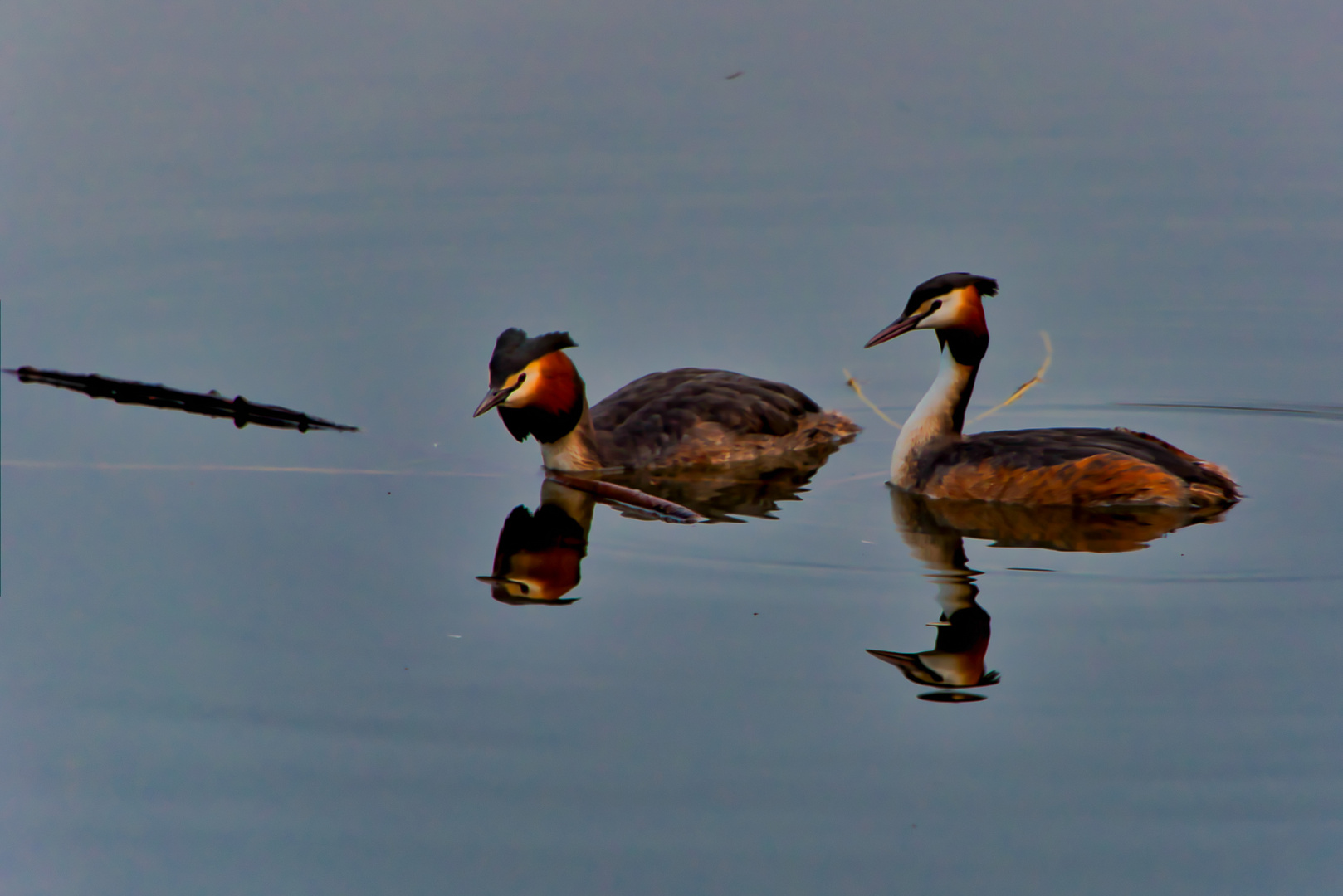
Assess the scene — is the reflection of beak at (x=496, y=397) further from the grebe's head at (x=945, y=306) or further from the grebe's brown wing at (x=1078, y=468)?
the grebe's brown wing at (x=1078, y=468)

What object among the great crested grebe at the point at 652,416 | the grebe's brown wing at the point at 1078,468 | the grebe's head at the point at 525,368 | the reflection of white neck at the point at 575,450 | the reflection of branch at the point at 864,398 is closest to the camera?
the grebe's brown wing at the point at 1078,468

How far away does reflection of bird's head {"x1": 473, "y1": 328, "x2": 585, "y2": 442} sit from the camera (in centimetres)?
927

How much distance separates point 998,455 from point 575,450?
2.35m

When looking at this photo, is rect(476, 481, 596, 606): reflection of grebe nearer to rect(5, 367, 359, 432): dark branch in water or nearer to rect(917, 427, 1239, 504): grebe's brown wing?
rect(5, 367, 359, 432): dark branch in water

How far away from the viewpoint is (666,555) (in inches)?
320

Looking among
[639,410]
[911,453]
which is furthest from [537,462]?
[911,453]

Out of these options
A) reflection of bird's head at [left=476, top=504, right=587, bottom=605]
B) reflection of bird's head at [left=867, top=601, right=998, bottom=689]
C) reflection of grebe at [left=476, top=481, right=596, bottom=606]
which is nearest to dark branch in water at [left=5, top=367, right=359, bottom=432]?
reflection of grebe at [left=476, top=481, right=596, bottom=606]

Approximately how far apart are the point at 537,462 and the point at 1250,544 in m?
3.90

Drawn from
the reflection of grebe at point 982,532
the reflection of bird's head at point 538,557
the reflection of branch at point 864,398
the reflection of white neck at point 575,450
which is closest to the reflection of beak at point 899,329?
the reflection of branch at point 864,398

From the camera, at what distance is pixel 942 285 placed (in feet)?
29.9

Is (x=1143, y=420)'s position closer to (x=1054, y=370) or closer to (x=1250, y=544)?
(x=1054, y=370)

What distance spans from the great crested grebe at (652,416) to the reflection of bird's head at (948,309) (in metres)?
1.07

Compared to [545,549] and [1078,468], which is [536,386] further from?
[1078,468]

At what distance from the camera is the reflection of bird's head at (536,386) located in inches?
365
